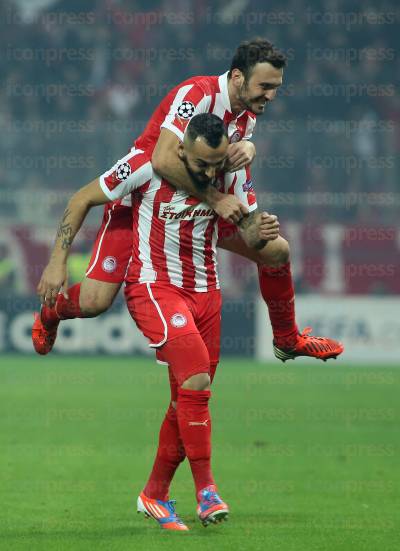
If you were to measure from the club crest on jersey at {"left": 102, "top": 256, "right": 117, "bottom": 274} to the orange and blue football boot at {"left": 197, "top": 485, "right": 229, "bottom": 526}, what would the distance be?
136cm

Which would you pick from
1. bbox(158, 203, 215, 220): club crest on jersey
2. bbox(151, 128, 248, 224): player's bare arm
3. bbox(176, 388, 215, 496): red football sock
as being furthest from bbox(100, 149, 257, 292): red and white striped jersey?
bbox(176, 388, 215, 496): red football sock

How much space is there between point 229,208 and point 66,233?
843 millimetres

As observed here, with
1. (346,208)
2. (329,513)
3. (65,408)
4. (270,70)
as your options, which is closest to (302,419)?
(65,408)

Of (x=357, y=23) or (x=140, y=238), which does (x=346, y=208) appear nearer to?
(x=357, y=23)

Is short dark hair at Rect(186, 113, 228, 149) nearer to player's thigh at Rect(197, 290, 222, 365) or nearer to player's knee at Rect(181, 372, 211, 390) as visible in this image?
player's thigh at Rect(197, 290, 222, 365)

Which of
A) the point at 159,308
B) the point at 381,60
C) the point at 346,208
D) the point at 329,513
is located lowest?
the point at 329,513

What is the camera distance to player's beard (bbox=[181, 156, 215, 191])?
569 cm

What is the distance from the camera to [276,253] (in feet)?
20.5

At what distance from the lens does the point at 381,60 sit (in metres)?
19.5

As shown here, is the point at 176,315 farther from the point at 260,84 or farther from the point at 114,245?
the point at 260,84

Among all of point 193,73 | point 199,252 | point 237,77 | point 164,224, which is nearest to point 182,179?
point 164,224

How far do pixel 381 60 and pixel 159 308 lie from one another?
1446cm

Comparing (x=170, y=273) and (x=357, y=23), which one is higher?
(x=357, y=23)

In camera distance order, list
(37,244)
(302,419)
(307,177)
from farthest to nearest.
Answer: (307,177) < (37,244) < (302,419)
